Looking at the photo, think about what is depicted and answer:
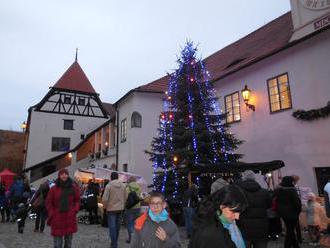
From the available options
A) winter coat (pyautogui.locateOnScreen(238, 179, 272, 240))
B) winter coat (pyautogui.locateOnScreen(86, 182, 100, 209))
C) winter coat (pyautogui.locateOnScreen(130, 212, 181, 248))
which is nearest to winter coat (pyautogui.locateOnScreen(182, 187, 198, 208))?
winter coat (pyautogui.locateOnScreen(238, 179, 272, 240))

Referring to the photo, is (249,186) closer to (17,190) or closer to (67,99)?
(17,190)

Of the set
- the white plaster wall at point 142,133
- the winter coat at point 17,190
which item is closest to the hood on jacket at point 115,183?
the winter coat at point 17,190

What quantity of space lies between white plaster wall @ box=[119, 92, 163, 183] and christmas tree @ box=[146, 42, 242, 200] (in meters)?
7.48

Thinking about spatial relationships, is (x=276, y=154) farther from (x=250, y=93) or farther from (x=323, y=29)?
(x=323, y=29)

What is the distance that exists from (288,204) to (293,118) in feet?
22.2

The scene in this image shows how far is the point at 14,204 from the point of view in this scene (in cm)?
1348

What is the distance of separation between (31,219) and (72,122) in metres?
27.1

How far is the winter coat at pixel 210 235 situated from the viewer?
96.9 inches

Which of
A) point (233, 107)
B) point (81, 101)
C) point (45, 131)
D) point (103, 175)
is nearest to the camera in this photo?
point (233, 107)

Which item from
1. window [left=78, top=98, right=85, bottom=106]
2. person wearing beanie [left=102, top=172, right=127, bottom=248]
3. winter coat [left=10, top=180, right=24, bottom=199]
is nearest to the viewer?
person wearing beanie [left=102, top=172, right=127, bottom=248]

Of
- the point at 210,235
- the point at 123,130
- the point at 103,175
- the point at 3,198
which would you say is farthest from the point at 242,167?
the point at 123,130

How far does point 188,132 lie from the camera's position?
1291 centimetres

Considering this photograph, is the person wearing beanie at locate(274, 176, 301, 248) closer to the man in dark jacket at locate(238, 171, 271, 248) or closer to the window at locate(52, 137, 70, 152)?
the man in dark jacket at locate(238, 171, 271, 248)

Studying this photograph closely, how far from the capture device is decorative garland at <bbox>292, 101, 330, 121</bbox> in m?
11.7
